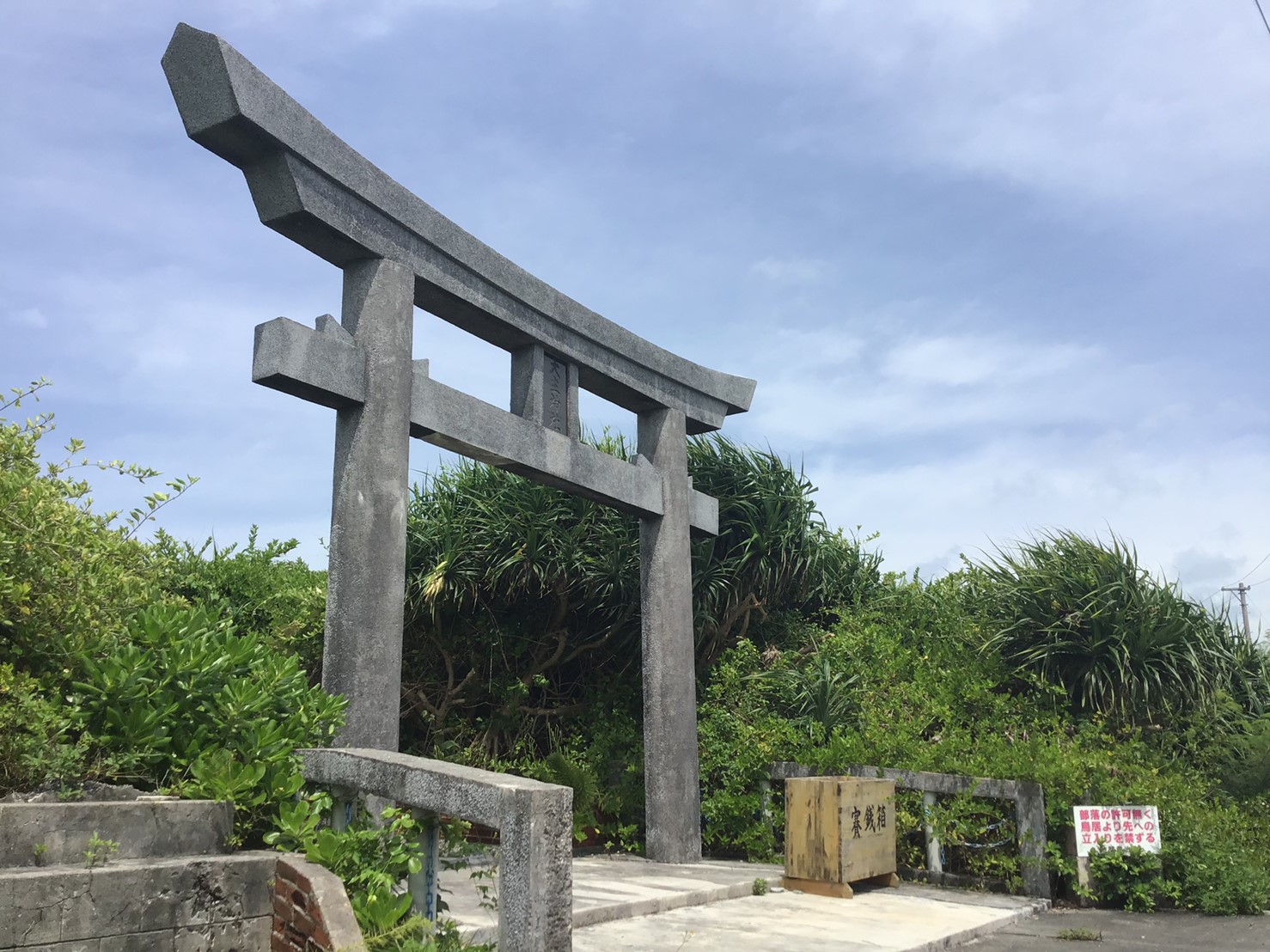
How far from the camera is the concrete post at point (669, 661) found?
8930 millimetres

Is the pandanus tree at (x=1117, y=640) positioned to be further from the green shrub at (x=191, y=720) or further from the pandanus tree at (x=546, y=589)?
the green shrub at (x=191, y=720)

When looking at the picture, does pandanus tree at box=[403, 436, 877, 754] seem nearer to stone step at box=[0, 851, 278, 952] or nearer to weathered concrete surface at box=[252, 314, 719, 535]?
weathered concrete surface at box=[252, 314, 719, 535]

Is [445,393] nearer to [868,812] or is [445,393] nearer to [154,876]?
[154,876]

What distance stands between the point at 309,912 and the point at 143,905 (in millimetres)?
607

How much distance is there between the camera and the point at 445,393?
23.5 feet

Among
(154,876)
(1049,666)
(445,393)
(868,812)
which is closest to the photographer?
(154,876)

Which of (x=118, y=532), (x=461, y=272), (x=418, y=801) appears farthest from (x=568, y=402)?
(x=418, y=801)

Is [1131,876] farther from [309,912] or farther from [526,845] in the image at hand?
[309,912]

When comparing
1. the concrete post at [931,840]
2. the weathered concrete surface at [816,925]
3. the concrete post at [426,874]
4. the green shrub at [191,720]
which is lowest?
the weathered concrete surface at [816,925]

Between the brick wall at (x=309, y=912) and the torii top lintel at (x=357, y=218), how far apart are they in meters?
3.85

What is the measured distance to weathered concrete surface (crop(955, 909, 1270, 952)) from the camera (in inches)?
240

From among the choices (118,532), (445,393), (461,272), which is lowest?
(118,532)

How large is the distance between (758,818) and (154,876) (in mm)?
6518

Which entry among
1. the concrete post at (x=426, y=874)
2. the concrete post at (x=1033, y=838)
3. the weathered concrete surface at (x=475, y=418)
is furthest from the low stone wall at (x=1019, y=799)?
the concrete post at (x=426, y=874)
